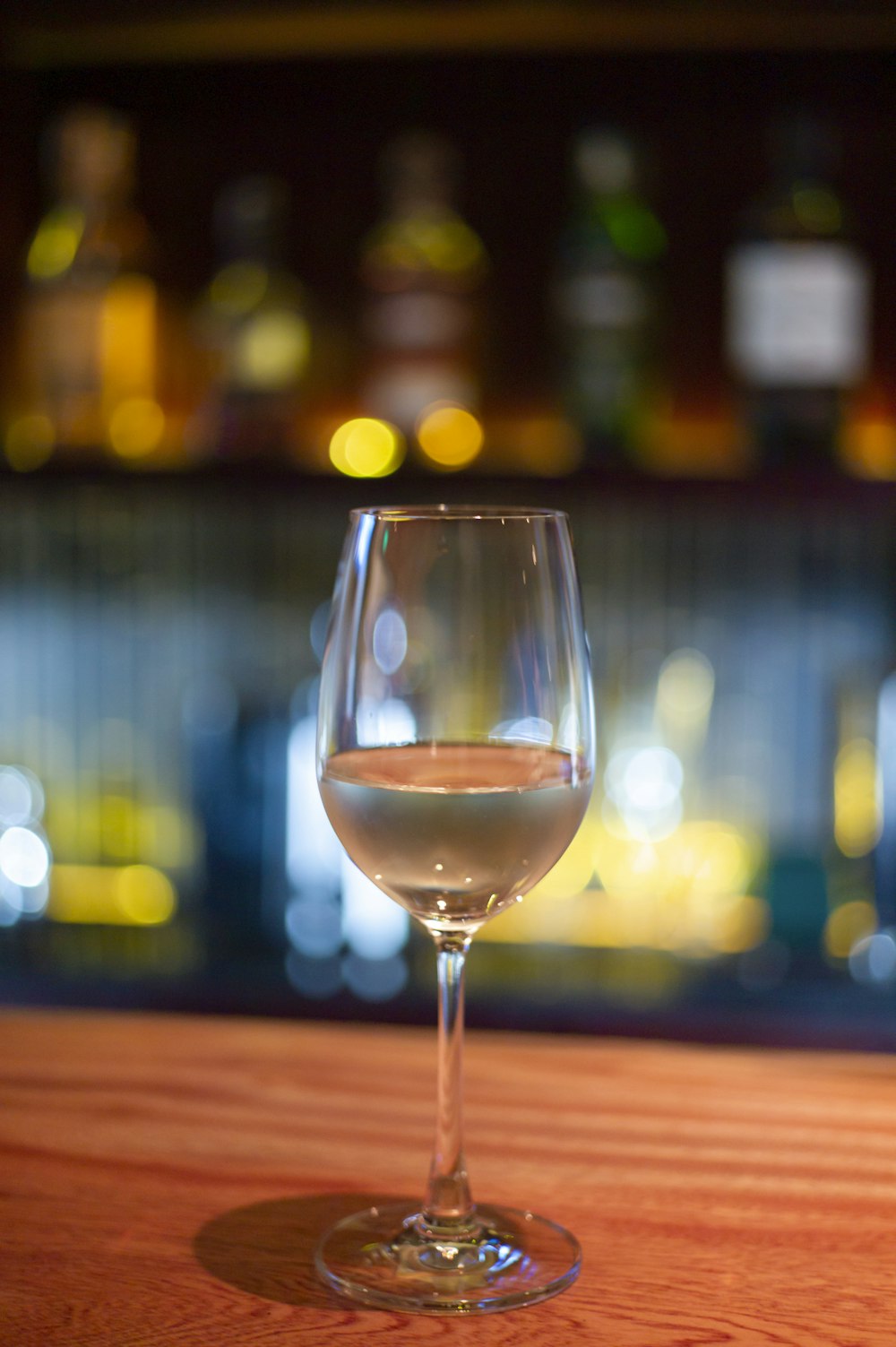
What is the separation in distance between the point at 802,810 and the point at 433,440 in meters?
0.51

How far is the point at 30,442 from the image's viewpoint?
148cm

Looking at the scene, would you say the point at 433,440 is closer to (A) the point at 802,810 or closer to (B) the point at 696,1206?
(A) the point at 802,810

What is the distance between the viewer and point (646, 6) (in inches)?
51.8

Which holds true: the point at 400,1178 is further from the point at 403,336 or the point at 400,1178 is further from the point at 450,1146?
the point at 403,336

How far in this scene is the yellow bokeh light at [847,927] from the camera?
4.68 ft

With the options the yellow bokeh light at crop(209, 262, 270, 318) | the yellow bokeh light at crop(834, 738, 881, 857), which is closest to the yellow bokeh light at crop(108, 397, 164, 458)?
the yellow bokeh light at crop(209, 262, 270, 318)

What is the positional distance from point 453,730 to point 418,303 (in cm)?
101

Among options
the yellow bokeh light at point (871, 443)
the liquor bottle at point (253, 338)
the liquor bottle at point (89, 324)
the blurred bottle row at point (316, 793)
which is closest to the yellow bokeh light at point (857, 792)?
the blurred bottle row at point (316, 793)

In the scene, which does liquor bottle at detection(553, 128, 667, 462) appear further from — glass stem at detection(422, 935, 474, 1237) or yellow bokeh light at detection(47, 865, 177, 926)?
glass stem at detection(422, 935, 474, 1237)

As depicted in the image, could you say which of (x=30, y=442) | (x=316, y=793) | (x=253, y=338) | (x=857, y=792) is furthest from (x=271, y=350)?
(x=857, y=792)

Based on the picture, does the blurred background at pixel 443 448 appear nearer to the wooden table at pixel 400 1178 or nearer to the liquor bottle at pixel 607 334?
the liquor bottle at pixel 607 334

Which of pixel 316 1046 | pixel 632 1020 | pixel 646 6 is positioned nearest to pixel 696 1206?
pixel 316 1046

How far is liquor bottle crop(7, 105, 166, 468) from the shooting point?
1.44 meters

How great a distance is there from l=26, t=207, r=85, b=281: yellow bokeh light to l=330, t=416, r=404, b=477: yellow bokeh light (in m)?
0.31
